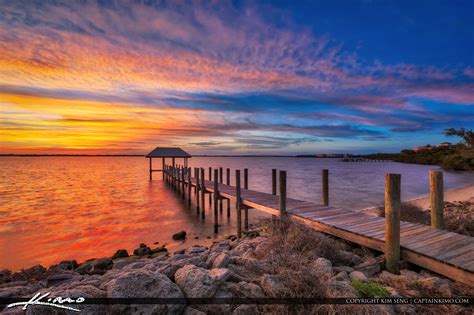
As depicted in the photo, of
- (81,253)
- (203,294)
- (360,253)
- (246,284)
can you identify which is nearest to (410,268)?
(360,253)

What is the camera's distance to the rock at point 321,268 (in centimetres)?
346

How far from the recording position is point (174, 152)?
35875mm

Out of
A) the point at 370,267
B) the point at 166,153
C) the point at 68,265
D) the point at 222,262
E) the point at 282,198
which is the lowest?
the point at 68,265

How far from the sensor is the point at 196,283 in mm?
3197

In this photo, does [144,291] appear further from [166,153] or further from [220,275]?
[166,153]

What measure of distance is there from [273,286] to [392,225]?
2.88m

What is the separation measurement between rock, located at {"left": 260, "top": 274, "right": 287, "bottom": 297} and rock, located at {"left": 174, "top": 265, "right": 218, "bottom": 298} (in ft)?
2.10

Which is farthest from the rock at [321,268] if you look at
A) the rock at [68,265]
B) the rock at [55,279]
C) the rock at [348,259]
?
the rock at [68,265]

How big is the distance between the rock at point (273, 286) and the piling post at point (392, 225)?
2571 millimetres

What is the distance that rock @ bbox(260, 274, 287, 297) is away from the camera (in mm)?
2991

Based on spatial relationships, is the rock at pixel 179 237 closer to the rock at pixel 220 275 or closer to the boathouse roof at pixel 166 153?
the rock at pixel 220 275
